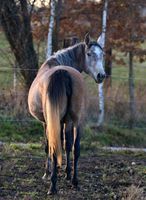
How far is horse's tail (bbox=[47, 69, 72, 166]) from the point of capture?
5.64 meters

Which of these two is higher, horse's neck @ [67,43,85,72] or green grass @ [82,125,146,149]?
horse's neck @ [67,43,85,72]

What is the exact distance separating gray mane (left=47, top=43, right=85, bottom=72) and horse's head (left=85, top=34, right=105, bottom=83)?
84 millimetres

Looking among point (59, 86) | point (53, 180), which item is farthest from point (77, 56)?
point (53, 180)

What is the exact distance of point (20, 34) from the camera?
39.8 feet

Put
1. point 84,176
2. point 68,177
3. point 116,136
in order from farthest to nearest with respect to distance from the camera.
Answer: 1. point 116,136
2. point 84,176
3. point 68,177

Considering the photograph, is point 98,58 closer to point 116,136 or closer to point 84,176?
point 84,176

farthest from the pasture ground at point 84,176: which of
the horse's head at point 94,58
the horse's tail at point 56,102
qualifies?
the horse's head at point 94,58

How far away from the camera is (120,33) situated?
41.1 feet

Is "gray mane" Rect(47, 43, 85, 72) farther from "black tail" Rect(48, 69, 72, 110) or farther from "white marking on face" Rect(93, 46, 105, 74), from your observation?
"black tail" Rect(48, 69, 72, 110)

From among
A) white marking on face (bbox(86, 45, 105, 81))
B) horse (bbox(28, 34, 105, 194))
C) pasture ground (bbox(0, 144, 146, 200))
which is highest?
white marking on face (bbox(86, 45, 105, 81))

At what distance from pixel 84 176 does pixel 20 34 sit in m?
6.07

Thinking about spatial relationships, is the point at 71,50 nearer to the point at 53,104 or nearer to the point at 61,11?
the point at 53,104

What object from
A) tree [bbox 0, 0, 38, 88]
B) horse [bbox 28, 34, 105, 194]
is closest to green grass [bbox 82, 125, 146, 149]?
tree [bbox 0, 0, 38, 88]

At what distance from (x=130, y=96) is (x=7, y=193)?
23.8 ft
